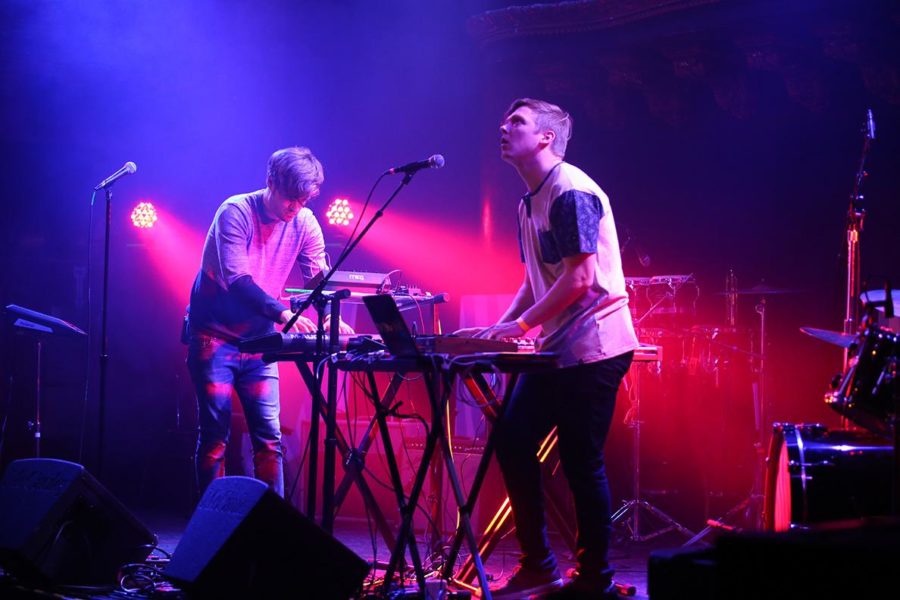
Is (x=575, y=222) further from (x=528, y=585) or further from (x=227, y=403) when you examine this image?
(x=227, y=403)

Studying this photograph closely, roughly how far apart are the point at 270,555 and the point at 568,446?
1.25 meters

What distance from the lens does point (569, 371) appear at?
12.0ft

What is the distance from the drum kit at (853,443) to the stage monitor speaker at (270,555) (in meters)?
1.90

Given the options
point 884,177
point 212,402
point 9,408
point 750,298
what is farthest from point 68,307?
point 884,177

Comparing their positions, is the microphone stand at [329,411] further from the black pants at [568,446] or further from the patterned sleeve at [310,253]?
the patterned sleeve at [310,253]

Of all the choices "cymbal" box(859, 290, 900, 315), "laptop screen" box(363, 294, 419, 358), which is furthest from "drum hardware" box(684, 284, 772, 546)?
"laptop screen" box(363, 294, 419, 358)

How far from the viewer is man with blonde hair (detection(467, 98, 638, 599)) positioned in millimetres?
3594

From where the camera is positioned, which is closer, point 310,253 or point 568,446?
point 568,446

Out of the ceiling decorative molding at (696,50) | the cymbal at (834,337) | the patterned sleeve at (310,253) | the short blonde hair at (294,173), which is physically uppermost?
the ceiling decorative molding at (696,50)

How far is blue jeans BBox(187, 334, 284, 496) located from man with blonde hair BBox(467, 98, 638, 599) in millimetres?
1671

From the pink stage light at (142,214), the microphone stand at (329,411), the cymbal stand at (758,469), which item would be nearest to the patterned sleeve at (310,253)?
the microphone stand at (329,411)

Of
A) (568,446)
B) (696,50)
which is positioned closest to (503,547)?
(568,446)

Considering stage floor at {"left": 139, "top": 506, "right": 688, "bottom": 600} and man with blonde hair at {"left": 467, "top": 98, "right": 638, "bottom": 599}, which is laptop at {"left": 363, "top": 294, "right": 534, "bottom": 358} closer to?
man with blonde hair at {"left": 467, "top": 98, "right": 638, "bottom": 599}

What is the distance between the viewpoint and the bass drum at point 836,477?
374 cm
